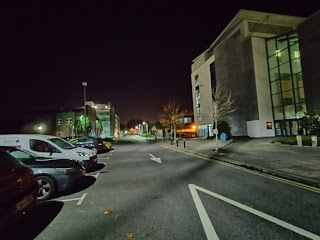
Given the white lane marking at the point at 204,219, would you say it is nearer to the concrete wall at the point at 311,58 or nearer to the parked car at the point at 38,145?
the parked car at the point at 38,145

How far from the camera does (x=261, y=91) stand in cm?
3253

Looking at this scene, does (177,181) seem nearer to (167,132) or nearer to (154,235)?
(154,235)

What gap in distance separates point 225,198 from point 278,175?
12.8ft

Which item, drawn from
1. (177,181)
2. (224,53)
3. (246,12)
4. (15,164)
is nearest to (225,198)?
(177,181)

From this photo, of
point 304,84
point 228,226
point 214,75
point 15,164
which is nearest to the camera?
point 228,226

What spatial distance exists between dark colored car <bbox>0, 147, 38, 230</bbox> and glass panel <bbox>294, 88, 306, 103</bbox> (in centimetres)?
3296

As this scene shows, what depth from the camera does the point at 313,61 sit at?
79.3 ft

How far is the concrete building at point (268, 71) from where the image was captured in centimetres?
2530

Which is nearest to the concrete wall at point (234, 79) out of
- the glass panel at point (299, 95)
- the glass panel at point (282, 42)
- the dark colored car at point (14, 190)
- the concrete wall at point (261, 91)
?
the concrete wall at point (261, 91)

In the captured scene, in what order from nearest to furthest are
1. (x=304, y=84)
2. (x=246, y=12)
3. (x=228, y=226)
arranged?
(x=228, y=226), (x=304, y=84), (x=246, y=12)

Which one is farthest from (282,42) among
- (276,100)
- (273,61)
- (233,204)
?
(233,204)

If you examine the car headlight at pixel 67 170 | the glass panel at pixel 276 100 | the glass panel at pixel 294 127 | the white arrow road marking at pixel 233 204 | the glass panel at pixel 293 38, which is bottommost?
the white arrow road marking at pixel 233 204

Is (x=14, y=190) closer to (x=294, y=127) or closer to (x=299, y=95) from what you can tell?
(x=299, y=95)

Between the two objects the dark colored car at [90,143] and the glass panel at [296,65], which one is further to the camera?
the glass panel at [296,65]
